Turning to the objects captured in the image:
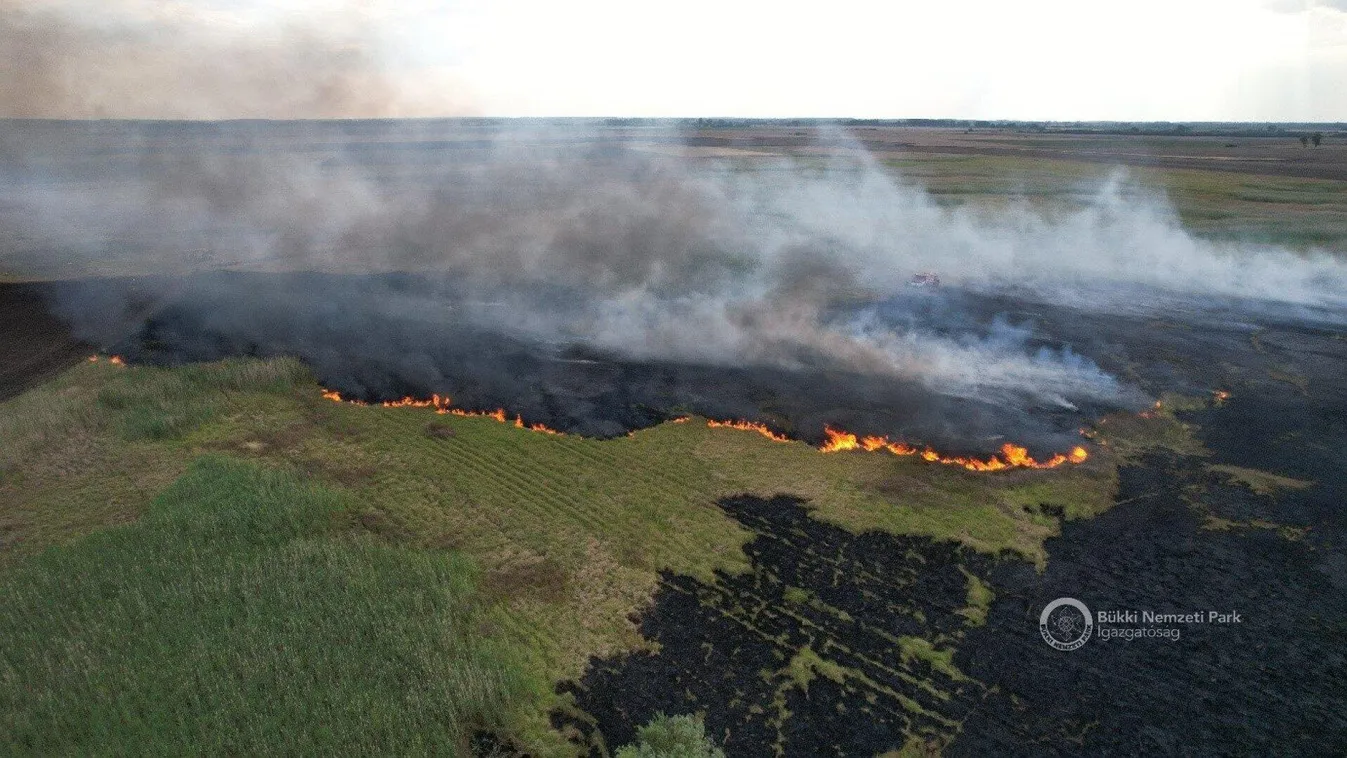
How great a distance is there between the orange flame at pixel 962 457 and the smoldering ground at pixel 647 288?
0.83m

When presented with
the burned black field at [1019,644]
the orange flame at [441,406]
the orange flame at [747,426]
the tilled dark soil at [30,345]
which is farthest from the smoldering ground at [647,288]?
the burned black field at [1019,644]

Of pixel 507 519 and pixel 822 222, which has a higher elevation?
pixel 822 222

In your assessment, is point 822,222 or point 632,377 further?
point 822,222

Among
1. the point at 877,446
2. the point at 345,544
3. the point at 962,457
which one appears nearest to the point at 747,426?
the point at 877,446

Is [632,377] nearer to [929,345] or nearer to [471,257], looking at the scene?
[929,345]

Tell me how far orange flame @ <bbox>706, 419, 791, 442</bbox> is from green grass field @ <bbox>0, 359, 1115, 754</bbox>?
0.48 meters

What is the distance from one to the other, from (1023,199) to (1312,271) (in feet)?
109

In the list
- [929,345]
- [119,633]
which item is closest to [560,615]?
[119,633]

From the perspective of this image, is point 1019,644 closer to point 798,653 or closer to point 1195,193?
point 798,653

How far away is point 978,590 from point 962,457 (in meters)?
7.74

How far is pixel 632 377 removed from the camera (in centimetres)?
3325

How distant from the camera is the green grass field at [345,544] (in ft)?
51.1

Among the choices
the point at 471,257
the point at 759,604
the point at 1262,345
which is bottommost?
the point at 759,604

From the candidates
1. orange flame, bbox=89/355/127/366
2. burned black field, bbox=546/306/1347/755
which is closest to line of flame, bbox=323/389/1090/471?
burned black field, bbox=546/306/1347/755
